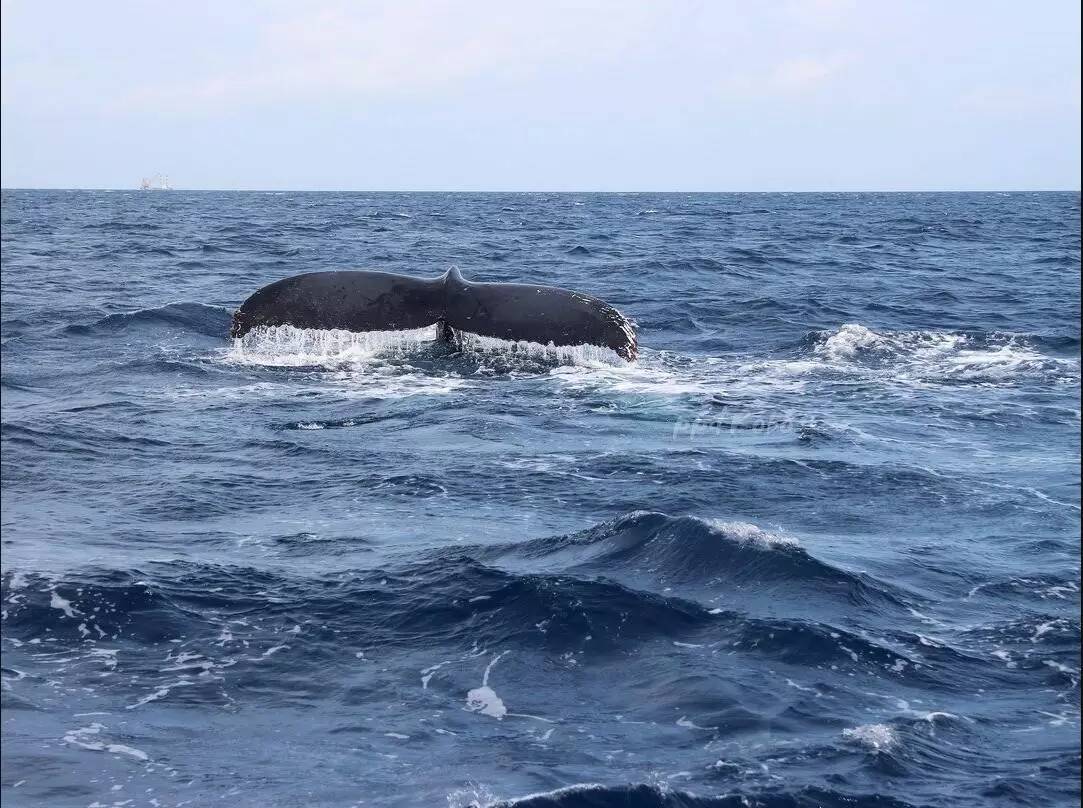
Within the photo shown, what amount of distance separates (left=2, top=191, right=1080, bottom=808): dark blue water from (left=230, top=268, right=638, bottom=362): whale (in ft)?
1.73

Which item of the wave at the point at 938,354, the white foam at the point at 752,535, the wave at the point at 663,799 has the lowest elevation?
the wave at the point at 663,799

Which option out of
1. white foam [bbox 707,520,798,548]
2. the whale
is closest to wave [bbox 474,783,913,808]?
white foam [bbox 707,520,798,548]

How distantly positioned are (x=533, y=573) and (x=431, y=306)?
8.12 metres

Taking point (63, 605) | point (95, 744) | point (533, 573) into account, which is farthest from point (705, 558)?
point (95, 744)

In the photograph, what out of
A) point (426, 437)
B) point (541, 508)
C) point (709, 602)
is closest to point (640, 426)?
point (426, 437)

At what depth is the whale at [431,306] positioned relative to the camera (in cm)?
1672

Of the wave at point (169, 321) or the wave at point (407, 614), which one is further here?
the wave at point (169, 321)

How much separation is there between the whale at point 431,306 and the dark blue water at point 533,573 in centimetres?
53

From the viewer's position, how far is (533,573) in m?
9.15

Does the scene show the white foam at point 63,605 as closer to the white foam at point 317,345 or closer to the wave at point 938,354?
the white foam at point 317,345

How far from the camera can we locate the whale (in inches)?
658

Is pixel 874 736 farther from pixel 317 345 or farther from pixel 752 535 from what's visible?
pixel 317 345

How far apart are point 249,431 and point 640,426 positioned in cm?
436

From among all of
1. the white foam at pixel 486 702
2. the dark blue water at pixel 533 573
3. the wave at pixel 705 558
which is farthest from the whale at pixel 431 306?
the white foam at pixel 486 702
